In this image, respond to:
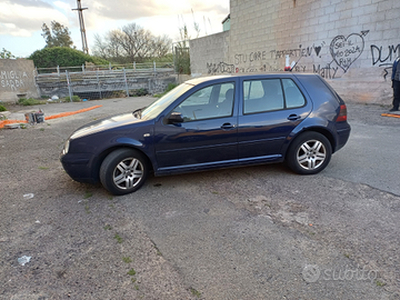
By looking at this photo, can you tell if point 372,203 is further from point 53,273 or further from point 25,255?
point 25,255

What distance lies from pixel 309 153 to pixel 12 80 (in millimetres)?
21672

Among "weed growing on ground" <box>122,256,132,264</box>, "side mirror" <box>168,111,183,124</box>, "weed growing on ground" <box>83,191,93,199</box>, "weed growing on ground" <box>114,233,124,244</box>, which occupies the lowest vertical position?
"weed growing on ground" <box>122,256,132,264</box>

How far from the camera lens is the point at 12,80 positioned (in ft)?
65.0

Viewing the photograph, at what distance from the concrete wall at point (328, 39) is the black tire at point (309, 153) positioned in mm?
7930

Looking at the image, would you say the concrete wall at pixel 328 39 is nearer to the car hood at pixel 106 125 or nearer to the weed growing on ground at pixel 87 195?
the car hood at pixel 106 125

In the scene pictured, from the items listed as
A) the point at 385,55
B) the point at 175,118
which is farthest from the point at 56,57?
the point at 175,118

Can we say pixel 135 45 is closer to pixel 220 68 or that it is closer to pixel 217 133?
pixel 220 68

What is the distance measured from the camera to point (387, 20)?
1007cm

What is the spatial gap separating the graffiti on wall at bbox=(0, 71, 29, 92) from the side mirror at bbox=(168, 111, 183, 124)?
2002 cm

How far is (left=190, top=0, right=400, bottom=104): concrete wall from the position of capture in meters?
10.4

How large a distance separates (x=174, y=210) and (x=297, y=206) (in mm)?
1564

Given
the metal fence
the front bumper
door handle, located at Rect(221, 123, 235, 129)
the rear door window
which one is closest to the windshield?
door handle, located at Rect(221, 123, 235, 129)

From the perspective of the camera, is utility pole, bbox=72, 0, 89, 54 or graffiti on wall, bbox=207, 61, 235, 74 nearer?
graffiti on wall, bbox=207, 61, 235, 74

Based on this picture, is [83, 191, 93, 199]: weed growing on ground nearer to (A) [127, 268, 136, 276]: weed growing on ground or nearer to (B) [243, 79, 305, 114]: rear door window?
(A) [127, 268, 136, 276]: weed growing on ground
